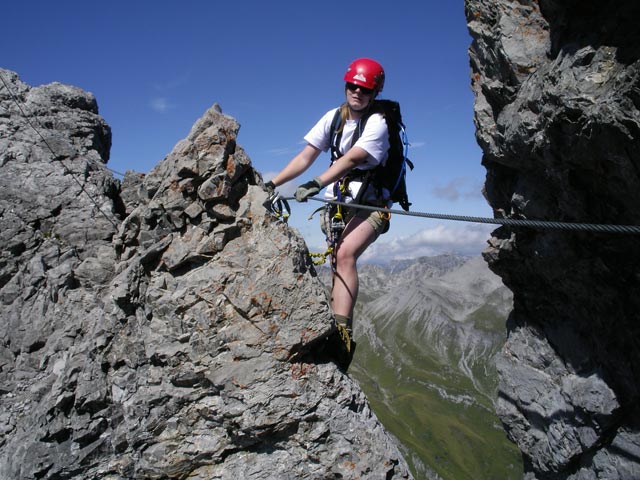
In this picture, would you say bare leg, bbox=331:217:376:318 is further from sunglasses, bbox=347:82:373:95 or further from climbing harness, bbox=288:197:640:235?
sunglasses, bbox=347:82:373:95

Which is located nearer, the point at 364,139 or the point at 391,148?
the point at 364,139

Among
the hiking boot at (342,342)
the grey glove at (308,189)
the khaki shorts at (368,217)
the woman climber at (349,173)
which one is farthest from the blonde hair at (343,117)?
the hiking boot at (342,342)

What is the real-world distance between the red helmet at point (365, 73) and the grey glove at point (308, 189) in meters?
2.11

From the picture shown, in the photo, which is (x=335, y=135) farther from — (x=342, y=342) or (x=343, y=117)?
(x=342, y=342)

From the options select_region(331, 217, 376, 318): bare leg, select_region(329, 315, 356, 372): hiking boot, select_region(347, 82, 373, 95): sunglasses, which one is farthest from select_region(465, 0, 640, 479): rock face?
select_region(329, 315, 356, 372): hiking boot

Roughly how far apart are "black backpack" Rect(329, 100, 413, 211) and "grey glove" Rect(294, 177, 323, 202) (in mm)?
1245

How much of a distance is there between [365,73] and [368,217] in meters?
2.95

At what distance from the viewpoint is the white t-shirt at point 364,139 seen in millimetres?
8812

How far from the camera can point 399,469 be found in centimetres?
803

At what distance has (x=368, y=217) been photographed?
382 inches

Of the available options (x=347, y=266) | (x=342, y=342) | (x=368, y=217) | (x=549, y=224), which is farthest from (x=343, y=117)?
(x=549, y=224)

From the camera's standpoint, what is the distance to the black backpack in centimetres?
921

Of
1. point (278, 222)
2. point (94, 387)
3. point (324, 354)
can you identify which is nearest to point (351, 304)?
point (324, 354)

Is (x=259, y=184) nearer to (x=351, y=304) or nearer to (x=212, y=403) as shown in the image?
(x=351, y=304)
